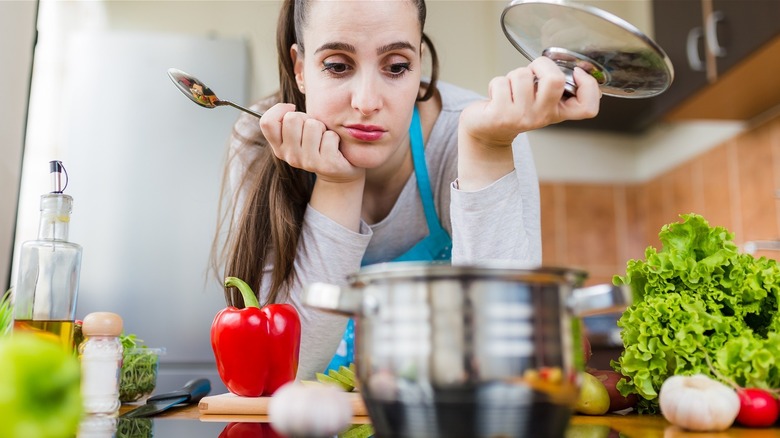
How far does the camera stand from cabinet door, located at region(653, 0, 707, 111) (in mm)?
2477

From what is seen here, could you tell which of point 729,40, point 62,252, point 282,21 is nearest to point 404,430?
point 62,252

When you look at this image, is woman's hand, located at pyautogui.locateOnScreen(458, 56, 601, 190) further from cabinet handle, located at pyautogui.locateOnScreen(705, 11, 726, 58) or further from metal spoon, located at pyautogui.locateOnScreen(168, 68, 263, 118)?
cabinet handle, located at pyautogui.locateOnScreen(705, 11, 726, 58)

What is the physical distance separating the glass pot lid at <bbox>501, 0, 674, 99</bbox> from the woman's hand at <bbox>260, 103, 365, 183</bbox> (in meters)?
0.30

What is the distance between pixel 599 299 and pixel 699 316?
0.28m

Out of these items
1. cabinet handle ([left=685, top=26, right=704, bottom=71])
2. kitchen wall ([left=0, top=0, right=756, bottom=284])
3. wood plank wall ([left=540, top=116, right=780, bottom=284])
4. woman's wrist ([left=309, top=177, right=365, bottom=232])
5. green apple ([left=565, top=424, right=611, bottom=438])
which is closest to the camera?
green apple ([left=565, top=424, right=611, bottom=438])

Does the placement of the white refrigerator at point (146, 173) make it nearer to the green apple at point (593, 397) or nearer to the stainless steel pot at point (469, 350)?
the green apple at point (593, 397)

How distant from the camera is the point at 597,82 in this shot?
788 millimetres

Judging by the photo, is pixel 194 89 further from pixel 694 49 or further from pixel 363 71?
pixel 694 49

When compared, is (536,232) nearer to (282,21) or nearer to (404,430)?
(282,21)

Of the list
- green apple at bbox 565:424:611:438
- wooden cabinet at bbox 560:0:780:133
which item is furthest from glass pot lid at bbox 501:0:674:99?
wooden cabinet at bbox 560:0:780:133

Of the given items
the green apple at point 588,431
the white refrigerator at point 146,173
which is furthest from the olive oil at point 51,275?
the white refrigerator at point 146,173

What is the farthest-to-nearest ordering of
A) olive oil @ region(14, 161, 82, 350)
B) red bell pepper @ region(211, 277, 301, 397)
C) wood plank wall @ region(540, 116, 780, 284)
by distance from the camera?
wood plank wall @ region(540, 116, 780, 284) < red bell pepper @ region(211, 277, 301, 397) < olive oil @ region(14, 161, 82, 350)

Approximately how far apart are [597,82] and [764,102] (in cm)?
205

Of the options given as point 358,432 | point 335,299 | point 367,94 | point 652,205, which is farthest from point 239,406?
point 652,205
